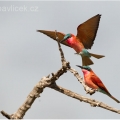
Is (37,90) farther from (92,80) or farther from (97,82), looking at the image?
(97,82)

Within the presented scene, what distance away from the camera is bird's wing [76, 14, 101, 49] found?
7664 millimetres

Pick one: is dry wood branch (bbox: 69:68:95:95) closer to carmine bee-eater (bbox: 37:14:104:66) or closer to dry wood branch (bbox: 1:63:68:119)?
dry wood branch (bbox: 1:63:68:119)

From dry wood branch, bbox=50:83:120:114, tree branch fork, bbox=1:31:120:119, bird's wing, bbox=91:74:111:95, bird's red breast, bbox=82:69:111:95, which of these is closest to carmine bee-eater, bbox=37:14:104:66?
bird's red breast, bbox=82:69:111:95

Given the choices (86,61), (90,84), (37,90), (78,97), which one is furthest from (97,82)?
(37,90)

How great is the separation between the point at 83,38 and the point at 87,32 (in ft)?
0.82

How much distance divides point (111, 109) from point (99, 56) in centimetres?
201

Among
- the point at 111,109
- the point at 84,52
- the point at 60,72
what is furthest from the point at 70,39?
the point at 111,109

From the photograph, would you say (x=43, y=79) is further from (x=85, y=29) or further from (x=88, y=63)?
(x=85, y=29)

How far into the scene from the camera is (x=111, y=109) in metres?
5.20

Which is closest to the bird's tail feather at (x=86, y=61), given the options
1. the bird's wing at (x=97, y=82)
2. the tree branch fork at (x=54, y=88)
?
the bird's wing at (x=97, y=82)

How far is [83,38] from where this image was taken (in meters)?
8.26

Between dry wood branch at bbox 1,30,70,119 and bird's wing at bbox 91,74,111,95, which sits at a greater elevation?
bird's wing at bbox 91,74,111,95

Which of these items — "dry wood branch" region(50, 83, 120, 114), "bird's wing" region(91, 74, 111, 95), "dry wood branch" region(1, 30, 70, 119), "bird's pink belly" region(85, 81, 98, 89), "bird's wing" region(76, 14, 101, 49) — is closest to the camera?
"dry wood branch" region(1, 30, 70, 119)

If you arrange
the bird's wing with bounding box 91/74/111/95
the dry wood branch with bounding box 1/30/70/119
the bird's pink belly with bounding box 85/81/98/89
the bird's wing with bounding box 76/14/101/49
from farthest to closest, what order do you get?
Answer: 1. the bird's wing with bounding box 91/74/111/95
2. the bird's wing with bounding box 76/14/101/49
3. the bird's pink belly with bounding box 85/81/98/89
4. the dry wood branch with bounding box 1/30/70/119
